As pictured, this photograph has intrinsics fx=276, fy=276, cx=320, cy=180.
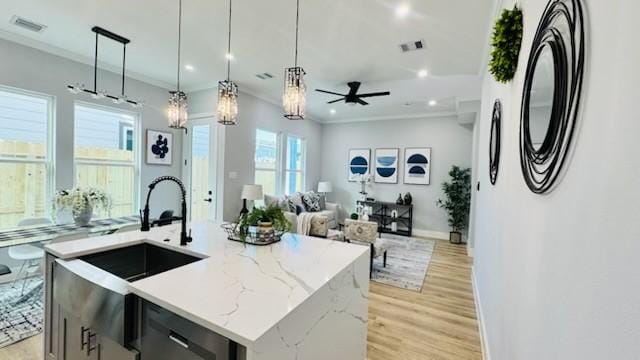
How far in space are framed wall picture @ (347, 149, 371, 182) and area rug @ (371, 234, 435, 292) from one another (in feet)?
6.71

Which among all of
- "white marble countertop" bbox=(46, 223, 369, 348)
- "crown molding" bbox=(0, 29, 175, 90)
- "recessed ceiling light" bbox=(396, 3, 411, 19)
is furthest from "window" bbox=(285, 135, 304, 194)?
"white marble countertop" bbox=(46, 223, 369, 348)

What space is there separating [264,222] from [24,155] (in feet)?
12.2

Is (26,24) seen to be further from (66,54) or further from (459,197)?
(459,197)

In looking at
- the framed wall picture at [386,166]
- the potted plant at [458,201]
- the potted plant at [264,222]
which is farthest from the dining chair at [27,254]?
the potted plant at [458,201]

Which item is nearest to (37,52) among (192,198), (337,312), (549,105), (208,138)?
(208,138)

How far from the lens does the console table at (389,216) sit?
6727 mm

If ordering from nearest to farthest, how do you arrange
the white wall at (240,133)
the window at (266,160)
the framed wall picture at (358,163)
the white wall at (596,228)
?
1. the white wall at (596,228)
2. the white wall at (240,133)
3. the window at (266,160)
4. the framed wall picture at (358,163)

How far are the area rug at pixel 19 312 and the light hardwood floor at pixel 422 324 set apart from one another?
0.16 meters

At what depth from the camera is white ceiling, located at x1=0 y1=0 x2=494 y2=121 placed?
2.60m

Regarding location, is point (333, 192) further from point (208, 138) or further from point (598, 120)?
point (598, 120)

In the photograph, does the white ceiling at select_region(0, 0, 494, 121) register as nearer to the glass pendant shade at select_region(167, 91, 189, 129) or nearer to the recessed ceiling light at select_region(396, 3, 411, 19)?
the recessed ceiling light at select_region(396, 3, 411, 19)

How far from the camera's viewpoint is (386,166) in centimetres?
716

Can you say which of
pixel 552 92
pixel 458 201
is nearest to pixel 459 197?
pixel 458 201

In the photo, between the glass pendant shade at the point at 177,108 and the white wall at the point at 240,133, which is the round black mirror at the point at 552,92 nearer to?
the glass pendant shade at the point at 177,108
